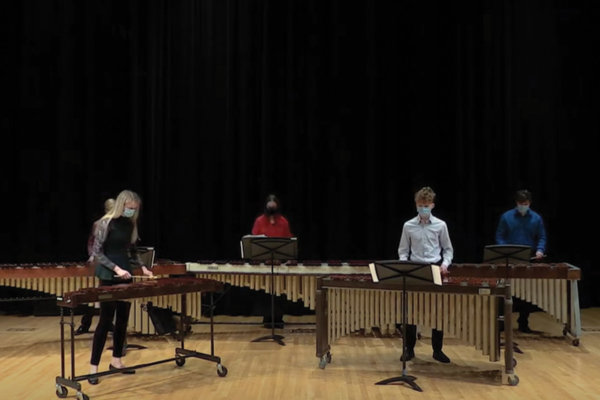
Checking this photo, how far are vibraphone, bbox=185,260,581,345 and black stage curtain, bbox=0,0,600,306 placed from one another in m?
1.81

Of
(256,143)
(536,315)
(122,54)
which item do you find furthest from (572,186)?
(122,54)

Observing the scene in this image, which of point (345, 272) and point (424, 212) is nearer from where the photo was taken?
point (424, 212)

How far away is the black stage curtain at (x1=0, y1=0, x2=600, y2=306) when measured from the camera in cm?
883

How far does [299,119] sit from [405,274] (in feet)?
14.1

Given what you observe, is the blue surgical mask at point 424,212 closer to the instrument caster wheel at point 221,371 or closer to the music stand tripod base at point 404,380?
the music stand tripod base at point 404,380

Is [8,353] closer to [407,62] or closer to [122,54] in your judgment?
[122,54]

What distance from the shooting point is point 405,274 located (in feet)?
16.7

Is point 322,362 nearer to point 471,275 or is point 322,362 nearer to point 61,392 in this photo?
point 471,275

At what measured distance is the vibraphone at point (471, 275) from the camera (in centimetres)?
663

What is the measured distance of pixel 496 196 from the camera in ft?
28.8

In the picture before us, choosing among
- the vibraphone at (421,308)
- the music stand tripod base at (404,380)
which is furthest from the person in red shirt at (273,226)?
the music stand tripod base at (404,380)

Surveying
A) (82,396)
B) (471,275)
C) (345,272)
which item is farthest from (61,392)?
(471,275)

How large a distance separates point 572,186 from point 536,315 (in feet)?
5.79

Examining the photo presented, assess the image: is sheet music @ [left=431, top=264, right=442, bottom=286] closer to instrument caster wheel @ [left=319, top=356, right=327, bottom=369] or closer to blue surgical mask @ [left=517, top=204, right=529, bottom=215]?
instrument caster wheel @ [left=319, top=356, right=327, bottom=369]
